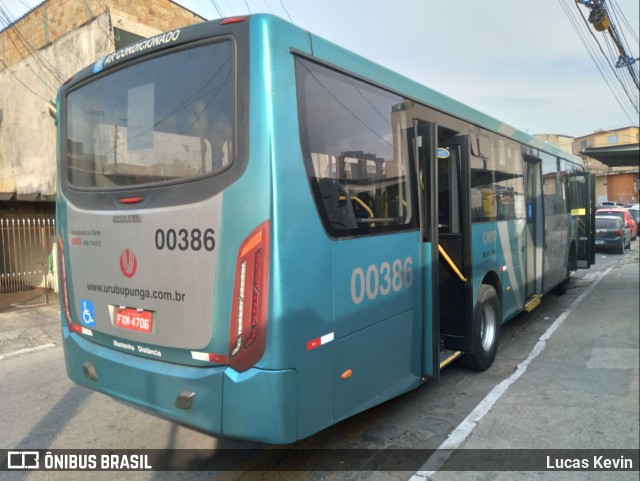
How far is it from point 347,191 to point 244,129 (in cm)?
88

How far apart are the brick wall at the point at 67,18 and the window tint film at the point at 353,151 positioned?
7993 millimetres

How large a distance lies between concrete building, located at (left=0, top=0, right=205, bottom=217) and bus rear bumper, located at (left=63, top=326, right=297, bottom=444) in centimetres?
808

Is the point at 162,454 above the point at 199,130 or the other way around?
the other way around

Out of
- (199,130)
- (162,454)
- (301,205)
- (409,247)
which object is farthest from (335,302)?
(162,454)

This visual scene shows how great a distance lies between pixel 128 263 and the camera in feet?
10.8

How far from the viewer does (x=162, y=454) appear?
371 cm

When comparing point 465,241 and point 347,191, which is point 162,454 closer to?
point 347,191

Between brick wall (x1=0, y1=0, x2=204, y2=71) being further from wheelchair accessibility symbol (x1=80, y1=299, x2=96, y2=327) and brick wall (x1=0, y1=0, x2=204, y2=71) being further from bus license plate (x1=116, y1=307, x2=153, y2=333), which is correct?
bus license plate (x1=116, y1=307, x2=153, y2=333)

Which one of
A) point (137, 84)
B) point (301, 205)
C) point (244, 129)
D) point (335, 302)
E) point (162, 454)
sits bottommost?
point (162, 454)

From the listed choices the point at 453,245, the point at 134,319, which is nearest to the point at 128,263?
the point at 134,319

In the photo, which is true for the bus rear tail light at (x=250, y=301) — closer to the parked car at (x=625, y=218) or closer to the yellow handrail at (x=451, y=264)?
the yellow handrail at (x=451, y=264)

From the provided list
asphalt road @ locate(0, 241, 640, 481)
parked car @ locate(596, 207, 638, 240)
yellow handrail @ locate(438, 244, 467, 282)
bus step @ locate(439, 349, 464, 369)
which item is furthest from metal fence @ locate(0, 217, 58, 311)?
parked car @ locate(596, 207, 638, 240)

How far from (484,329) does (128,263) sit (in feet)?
13.1

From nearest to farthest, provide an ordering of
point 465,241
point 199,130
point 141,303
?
point 199,130
point 141,303
point 465,241
